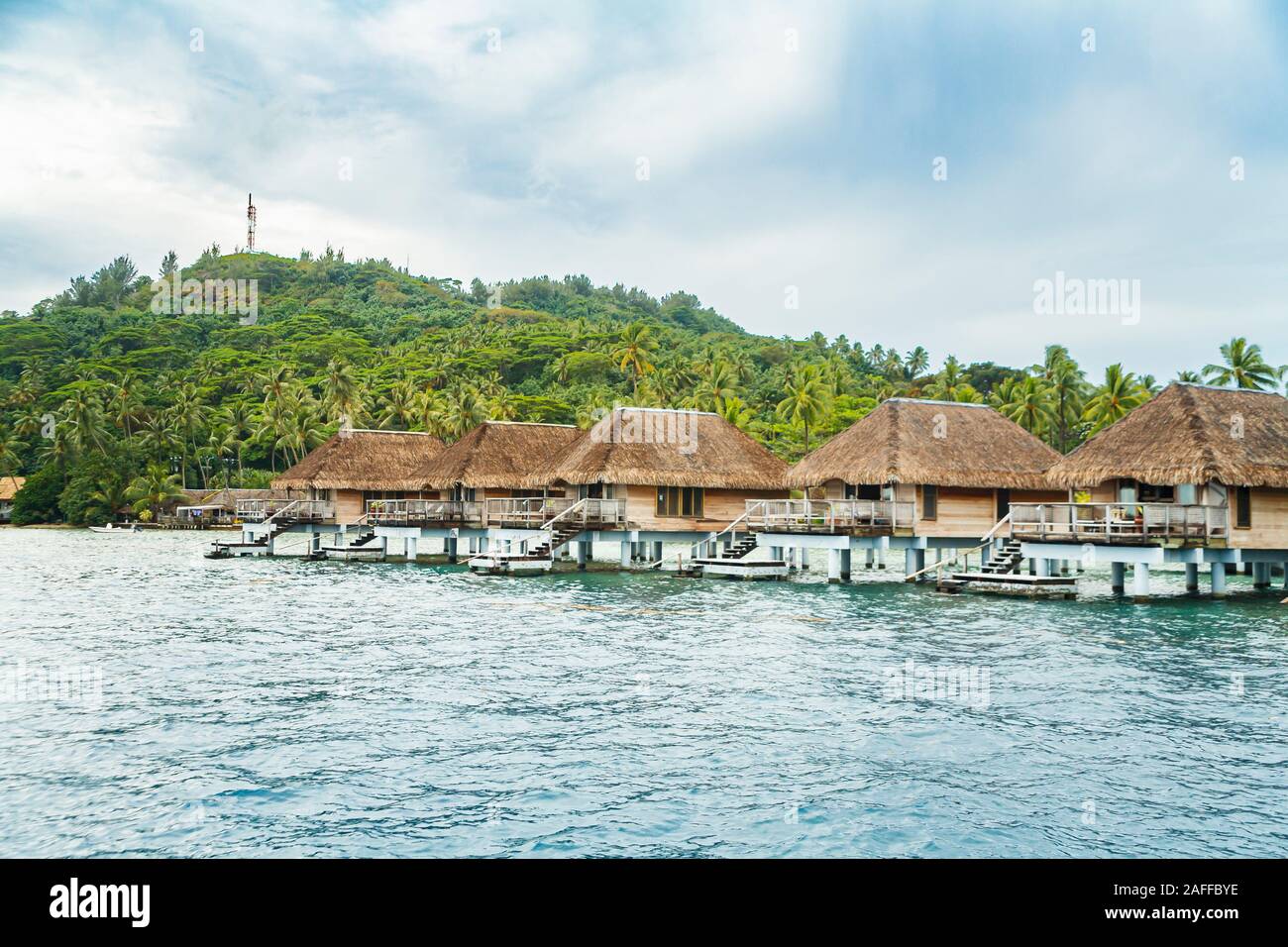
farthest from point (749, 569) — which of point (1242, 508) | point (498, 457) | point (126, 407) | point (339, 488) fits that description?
point (126, 407)

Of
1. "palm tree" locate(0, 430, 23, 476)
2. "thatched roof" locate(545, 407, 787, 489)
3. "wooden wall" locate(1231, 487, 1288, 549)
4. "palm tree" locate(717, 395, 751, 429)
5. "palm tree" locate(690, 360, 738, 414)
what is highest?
"palm tree" locate(690, 360, 738, 414)

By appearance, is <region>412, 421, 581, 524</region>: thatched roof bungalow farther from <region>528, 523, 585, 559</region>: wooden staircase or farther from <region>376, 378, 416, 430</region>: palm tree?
<region>376, 378, 416, 430</region>: palm tree

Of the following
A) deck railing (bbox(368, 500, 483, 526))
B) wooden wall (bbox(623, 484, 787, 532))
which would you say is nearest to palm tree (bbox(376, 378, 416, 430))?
deck railing (bbox(368, 500, 483, 526))

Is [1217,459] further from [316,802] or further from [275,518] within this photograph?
[275,518]

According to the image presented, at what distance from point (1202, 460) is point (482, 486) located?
86.7 feet

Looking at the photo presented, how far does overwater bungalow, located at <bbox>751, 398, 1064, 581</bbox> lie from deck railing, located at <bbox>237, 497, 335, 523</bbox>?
73.7 ft

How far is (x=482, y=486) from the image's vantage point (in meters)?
43.0

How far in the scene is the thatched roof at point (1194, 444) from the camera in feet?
85.4

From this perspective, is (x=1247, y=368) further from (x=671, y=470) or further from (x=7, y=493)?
(x=7, y=493)

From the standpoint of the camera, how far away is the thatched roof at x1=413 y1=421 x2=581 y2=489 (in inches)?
1688

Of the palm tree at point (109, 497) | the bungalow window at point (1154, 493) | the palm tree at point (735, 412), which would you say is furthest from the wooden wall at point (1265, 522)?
the palm tree at point (109, 497)

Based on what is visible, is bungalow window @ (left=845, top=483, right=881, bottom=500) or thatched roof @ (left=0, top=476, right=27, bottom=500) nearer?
bungalow window @ (left=845, top=483, right=881, bottom=500)

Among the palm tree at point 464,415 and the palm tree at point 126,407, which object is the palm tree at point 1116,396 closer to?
the palm tree at point 464,415
